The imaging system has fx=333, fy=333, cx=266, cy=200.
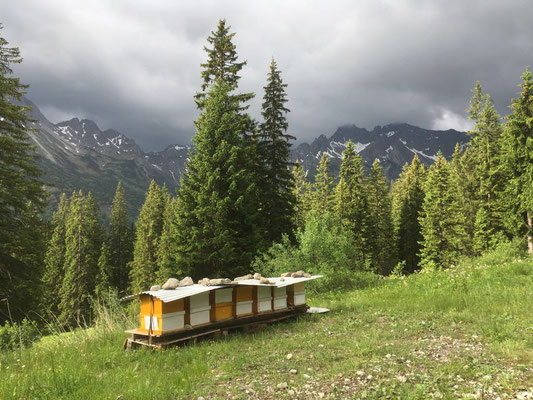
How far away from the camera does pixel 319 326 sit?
11359mm

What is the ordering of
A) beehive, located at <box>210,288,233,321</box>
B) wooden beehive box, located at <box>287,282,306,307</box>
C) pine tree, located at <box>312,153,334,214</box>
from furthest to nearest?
pine tree, located at <box>312,153,334,214</box>, wooden beehive box, located at <box>287,282,306,307</box>, beehive, located at <box>210,288,233,321</box>

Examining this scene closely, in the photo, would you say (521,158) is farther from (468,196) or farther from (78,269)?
(78,269)

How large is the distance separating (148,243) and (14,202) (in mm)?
31670

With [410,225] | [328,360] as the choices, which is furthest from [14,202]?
[410,225]

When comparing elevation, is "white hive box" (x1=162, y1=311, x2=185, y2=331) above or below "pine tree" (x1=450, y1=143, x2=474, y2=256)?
below

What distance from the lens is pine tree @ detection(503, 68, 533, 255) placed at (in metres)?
29.3

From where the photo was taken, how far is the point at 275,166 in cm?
2727

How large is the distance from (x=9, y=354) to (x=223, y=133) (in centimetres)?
1676

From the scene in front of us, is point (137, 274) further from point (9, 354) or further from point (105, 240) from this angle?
point (9, 354)

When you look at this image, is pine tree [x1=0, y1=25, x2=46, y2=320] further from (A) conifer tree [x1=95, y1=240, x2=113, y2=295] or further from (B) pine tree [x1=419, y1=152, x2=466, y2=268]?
(B) pine tree [x1=419, y1=152, x2=466, y2=268]

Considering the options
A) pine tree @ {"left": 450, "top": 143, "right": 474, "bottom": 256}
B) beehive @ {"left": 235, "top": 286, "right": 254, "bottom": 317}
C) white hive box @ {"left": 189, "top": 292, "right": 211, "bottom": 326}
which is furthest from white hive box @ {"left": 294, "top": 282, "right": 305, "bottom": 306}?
pine tree @ {"left": 450, "top": 143, "right": 474, "bottom": 256}

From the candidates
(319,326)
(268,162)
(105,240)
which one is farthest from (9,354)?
(105,240)

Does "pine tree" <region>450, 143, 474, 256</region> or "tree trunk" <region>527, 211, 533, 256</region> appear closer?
"tree trunk" <region>527, 211, 533, 256</region>

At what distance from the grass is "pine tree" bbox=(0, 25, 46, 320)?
1012cm
